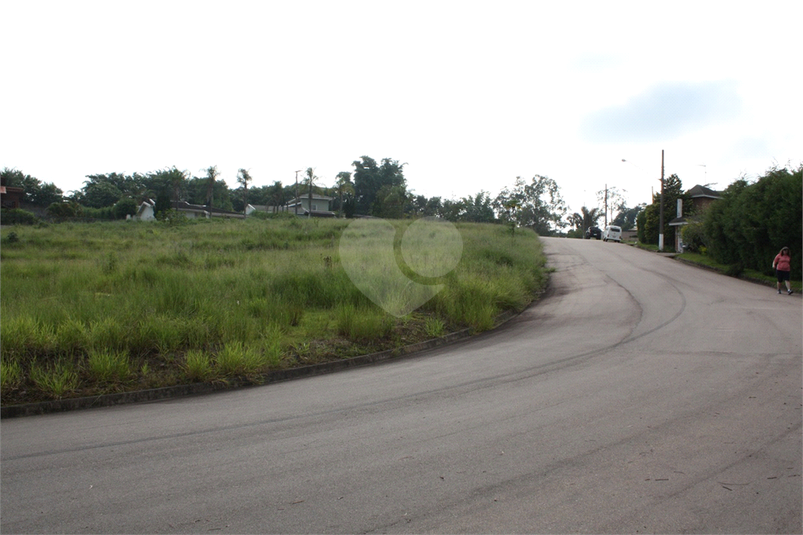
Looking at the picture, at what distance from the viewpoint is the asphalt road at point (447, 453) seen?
13.7ft

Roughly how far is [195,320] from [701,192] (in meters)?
49.6

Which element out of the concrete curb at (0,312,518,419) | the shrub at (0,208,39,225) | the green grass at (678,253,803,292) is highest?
the shrub at (0,208,39,225)

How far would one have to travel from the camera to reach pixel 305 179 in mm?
69125

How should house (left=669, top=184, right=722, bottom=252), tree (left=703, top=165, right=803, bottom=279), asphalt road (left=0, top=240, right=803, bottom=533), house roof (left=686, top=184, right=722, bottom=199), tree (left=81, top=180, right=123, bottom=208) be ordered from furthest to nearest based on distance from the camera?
tree (left=81, top=180, right=123, bottom=208), house roof (left=686, top=184, right=722, bottom=199), house (left=669, top=184, right=722, bottom=252), tree (left=703, top=165, right=803, bottom=279), asphalt road (left=0, top=240, right=803, bottom=533)

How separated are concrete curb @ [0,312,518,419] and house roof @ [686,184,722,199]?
45470 millimetres

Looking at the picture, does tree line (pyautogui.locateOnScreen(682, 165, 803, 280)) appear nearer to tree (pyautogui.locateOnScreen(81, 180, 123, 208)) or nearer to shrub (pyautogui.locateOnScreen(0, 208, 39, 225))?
shrub (pyautogui.locateOnScreen(0, 208, 39, 225))

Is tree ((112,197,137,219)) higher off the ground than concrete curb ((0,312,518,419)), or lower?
higher

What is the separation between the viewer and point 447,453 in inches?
210

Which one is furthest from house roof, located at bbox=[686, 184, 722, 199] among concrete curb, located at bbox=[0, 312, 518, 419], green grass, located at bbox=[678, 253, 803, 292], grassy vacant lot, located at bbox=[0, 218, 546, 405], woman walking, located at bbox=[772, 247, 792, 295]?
concrete curb, located at bbox=[0, 312, 518, 419]

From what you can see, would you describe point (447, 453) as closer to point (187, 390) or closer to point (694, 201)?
point (187, 390)

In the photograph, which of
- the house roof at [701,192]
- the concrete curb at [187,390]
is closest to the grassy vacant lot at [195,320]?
the concrete curb at [187,390]

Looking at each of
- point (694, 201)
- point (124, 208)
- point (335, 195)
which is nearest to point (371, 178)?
point (335, 195)

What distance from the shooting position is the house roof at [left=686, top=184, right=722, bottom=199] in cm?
4796

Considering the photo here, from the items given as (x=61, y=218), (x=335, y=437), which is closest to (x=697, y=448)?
(x=335, y=437)
